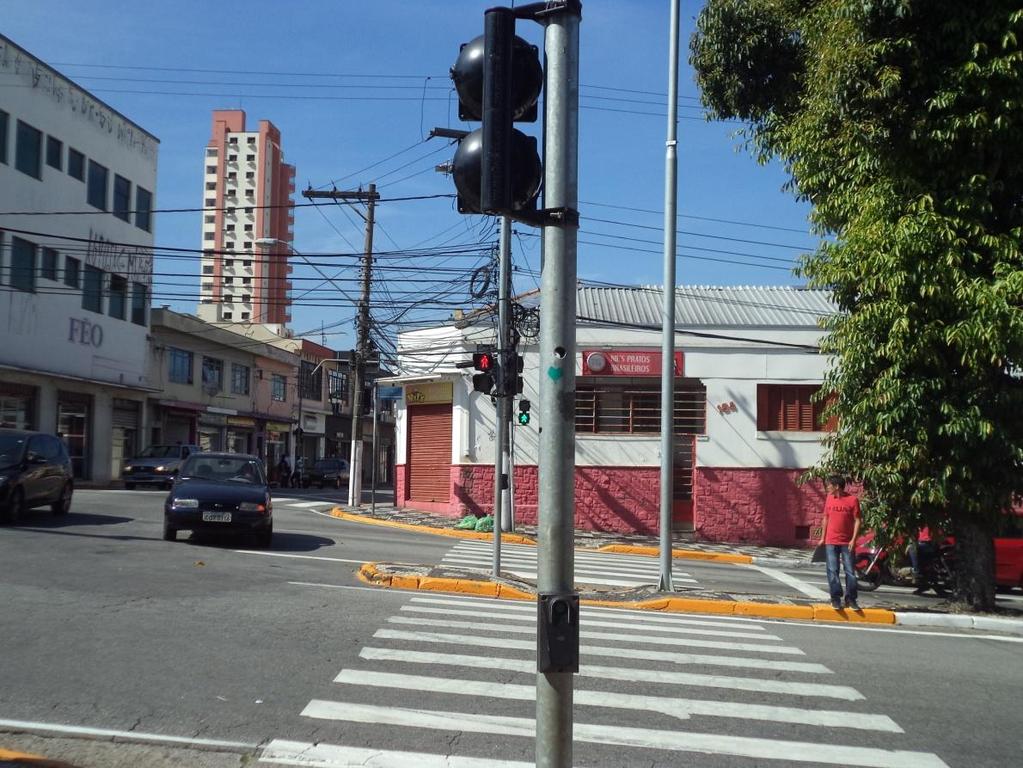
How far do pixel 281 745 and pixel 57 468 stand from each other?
1455cm

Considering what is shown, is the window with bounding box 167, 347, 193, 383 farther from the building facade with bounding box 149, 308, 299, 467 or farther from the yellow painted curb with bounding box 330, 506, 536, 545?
the yellow painted curb with bounding box 330, 506, 536, 545

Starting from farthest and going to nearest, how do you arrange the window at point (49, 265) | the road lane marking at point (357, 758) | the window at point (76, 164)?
the window at point (76, 164) → the window at point (49, 265) → the road lane marking at point (357, 758)

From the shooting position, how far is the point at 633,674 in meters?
7.98

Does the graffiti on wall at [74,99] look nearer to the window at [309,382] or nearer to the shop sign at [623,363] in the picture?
the window at [309,382]

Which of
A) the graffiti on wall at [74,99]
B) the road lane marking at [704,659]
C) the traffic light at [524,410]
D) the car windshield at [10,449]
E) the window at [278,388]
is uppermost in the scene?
the graffiti on wall at [74,99]

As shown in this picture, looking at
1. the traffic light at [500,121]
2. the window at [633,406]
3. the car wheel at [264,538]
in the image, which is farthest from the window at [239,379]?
the traffic light at [500,121]

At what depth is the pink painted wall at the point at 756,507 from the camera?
25.6 metres

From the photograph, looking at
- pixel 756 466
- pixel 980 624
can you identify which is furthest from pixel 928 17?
pixel 756 466

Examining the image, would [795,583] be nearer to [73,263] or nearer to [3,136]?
[3,136]

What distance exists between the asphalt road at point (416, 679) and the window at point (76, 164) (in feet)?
87.6

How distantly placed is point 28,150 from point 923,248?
30.8m

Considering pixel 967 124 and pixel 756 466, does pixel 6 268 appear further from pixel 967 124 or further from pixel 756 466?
pixel 967 124

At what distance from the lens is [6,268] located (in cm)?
3108

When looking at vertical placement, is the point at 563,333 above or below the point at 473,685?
above
